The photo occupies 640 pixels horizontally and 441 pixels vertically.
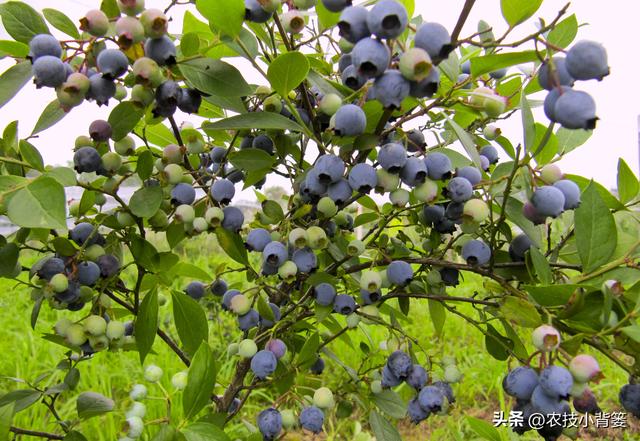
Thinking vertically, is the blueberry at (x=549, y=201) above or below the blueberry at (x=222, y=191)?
below

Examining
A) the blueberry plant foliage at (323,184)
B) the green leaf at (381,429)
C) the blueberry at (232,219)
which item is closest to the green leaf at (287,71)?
the blueberry plant foliage at (323,184)

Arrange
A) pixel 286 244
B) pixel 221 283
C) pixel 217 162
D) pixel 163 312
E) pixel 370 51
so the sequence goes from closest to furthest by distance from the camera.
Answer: pixel 370 51
pixel 286 244
pixel 217 162
pixel 221 283
pixel 163 312

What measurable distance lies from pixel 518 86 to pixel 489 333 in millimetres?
399

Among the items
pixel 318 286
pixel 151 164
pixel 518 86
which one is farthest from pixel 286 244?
pixel 518 86

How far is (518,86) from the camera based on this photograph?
88cm

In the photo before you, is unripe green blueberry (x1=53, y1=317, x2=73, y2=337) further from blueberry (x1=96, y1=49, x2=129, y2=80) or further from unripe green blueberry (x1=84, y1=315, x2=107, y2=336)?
blueberry (x1=96, y1=49, x2=129, y2=80)

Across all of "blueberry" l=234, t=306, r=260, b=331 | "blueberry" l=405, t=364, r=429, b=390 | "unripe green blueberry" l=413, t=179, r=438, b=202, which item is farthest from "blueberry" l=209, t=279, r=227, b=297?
"unripe green blueberry" l=413, t=179, r=438, b=202

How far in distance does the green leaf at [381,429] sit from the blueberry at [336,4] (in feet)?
2.36

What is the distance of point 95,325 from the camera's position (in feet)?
2.55

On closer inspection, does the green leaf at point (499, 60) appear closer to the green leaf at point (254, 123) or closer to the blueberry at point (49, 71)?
the green leaf at point (254, 123)

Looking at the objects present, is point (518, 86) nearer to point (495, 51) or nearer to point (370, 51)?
point (495, 51)

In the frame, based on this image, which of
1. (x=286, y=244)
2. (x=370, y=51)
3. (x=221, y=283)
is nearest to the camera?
(x=370, y=51)

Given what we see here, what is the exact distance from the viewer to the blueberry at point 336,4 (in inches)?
22.5

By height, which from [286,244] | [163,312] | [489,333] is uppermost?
[286,244]
